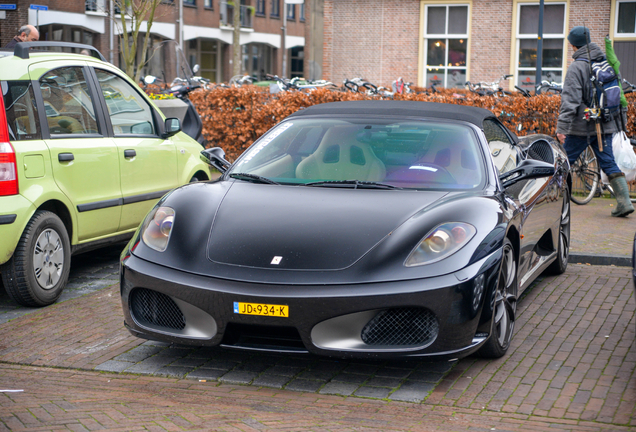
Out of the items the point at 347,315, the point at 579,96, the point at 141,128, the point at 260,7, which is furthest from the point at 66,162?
the point at 260,7

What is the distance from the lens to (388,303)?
3750mm

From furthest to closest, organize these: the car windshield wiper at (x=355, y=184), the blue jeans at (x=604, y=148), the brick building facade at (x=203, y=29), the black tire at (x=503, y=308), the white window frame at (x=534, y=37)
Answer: the brick building facade at (x=203, y=29) < the white window frame at (x=534, y=37) < the blue jeans at (x=604, y=148) < the car windshield wiper at (x=355, y=184) < the black tire at (x=503, y=308)

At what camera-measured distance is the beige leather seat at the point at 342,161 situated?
485cm

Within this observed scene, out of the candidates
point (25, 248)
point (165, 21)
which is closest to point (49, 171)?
point (25, 248)

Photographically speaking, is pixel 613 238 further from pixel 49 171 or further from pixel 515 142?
pixel 49 171

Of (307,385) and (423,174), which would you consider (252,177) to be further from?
(307,385)

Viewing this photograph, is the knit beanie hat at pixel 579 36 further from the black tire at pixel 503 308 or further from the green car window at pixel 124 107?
the black tire at pixel 503 308

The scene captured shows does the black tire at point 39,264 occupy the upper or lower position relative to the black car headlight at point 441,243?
lower

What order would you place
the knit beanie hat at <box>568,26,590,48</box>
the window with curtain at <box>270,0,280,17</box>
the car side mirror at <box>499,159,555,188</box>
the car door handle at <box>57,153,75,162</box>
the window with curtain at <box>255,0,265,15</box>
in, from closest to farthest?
the car side mirror at <box>499,159,555,188</box> < the car door handle at <box>57,153,75,162</box> < the knit beanie hat at <box>568,26,590,48</box> < the window with curtain at <box>255,0,265,15</box> < the window with curtain at <box>270,0,280,17</box>

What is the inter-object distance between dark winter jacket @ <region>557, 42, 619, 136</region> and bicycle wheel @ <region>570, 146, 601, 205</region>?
1441 millimetres

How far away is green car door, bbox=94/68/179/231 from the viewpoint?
259 inches

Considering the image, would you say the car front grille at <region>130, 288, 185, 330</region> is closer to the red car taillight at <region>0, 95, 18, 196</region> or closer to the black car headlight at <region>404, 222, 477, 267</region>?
the black car headlight at <region>404, 222, 477, 267</region>

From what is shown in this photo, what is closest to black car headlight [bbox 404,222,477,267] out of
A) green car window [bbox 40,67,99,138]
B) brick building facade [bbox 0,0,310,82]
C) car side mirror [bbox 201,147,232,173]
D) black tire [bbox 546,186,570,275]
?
car side mirror [bbox 201,147,232,173]

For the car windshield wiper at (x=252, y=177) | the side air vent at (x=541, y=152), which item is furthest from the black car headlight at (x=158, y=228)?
the side air vent at (x=541, y=152)
